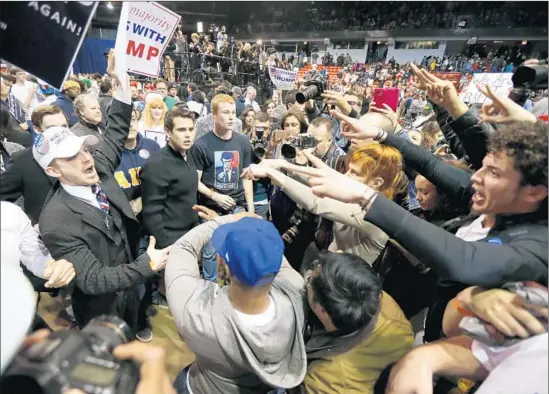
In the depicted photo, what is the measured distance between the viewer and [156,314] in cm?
282

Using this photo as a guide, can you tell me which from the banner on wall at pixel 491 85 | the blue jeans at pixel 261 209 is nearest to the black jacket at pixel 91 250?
the blue jeans at pixel 261 209

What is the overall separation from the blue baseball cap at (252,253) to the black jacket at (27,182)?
1604 millimetres

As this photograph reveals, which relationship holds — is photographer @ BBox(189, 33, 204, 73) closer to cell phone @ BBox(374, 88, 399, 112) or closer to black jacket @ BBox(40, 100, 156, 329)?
cell phone @ BBox(374, 88, 399, 112)

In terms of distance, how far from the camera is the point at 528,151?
0.94m

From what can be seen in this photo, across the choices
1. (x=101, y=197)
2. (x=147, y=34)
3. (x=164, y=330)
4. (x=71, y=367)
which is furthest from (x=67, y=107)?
(x=71, y=367)

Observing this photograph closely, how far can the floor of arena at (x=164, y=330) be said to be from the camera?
2.37 meters

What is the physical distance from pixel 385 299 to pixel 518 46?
23.6 metres

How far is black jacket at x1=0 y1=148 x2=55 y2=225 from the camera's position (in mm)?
1951

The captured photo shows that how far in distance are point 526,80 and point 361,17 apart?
23602mm

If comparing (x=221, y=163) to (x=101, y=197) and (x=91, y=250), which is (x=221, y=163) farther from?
(x=91, y=250)

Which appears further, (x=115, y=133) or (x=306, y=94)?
(x=306, y=94)

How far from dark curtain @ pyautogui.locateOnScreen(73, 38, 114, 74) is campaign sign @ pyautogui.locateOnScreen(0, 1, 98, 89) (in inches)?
634

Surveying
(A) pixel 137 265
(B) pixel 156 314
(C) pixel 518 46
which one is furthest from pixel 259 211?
(C) pixel 518 46

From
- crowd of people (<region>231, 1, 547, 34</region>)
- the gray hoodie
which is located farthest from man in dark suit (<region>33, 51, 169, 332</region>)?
crowd of people (<region>231, 1, 547, 34</region>)
